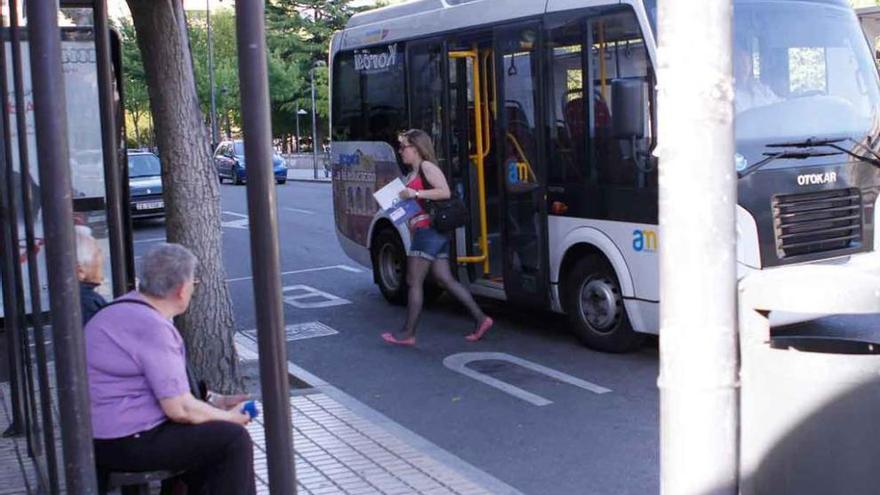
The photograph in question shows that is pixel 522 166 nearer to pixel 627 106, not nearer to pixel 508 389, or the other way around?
pixel 627 106

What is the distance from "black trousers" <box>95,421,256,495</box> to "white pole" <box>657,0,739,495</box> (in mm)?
2180

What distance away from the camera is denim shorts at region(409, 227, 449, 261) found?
8.82m

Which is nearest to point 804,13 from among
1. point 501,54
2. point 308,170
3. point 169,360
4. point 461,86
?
point 501,54

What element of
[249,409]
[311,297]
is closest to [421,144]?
[311,297]

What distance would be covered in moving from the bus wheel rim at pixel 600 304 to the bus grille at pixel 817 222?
1307 millimetres

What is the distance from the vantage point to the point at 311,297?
11758mm

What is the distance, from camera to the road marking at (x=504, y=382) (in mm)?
7305

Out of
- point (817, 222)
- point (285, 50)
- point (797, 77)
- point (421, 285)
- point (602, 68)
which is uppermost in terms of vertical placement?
point (285, 50)

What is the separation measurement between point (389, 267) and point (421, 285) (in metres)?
2.32

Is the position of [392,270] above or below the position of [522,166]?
below

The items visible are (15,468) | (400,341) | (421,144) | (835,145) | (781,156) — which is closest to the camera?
(15,468)

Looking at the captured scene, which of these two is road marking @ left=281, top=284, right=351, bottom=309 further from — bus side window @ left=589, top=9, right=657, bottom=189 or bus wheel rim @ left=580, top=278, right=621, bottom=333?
bus side window @ left=589, top=9, right=657, bottom=189

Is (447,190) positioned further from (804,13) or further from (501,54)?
(804,13)

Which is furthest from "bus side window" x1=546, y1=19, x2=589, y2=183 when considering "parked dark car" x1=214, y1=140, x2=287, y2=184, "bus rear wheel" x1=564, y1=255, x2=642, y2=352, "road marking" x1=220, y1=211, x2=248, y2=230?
"parked dark car" x1=214, y1=140, x2=287, y2=184
